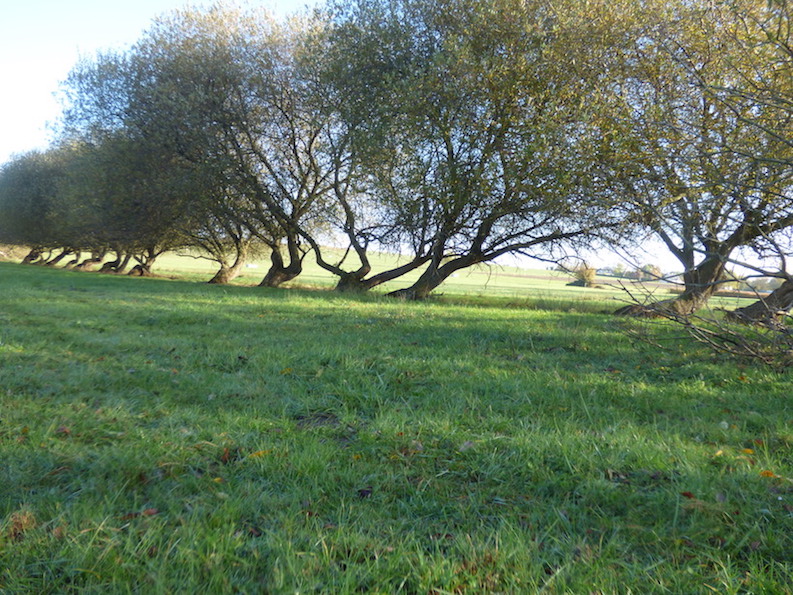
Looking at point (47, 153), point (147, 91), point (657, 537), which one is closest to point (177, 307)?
point (657, 537)

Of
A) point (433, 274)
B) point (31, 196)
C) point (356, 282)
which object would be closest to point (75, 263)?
point (31, 196)

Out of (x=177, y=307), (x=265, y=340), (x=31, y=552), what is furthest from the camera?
(x=177, y=307)

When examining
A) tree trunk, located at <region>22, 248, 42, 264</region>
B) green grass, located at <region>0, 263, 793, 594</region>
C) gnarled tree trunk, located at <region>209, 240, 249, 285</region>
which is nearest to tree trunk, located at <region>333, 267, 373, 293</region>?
gnarled tree trunk, located at <region>209, 240, 249, 285</region>

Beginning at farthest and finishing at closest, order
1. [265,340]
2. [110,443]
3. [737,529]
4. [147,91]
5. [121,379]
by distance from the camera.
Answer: [147,91]
[265,340]
[121,379]
[110,443]
[737,529]

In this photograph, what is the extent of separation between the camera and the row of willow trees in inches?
491

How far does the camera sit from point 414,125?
54.0 feet

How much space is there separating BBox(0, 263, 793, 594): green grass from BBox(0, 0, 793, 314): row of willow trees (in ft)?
17.9

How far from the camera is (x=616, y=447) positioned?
3.81m

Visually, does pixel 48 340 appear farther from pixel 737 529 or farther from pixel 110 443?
pixel 737 529

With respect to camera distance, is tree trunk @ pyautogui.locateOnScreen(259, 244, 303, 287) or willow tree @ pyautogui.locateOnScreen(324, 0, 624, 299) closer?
willow tree @ pyautogui.locateOnScreen(324, 0, 624, 299)

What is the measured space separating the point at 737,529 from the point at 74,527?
3.58 metres

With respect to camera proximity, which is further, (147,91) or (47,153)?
(47,153)

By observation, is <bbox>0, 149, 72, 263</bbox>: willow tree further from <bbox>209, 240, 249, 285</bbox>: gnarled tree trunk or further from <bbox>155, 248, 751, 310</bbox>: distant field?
<bbox>209, 240, 249, 285</bbox>: gnarled tree trunk

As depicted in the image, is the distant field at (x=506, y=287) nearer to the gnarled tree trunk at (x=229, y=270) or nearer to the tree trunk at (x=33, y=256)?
the gnarled tree trunk at (x=229, y=270)
